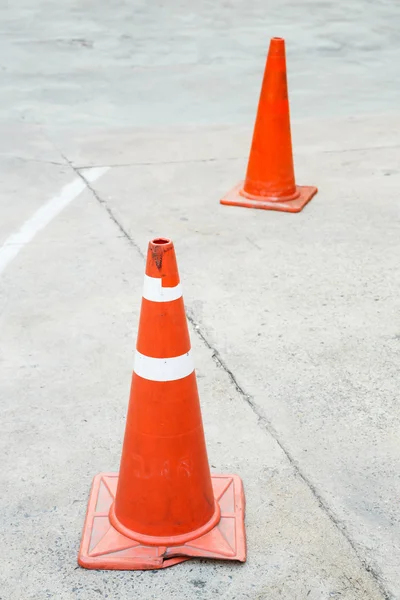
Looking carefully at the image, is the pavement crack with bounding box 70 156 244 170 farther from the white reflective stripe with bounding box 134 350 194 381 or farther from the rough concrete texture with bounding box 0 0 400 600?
the white reflective stripe with bounding box 134 350 194 381

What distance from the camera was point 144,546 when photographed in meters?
2.66

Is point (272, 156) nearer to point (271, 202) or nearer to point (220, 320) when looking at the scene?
point (271, 202)

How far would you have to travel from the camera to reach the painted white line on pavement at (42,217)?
493cm

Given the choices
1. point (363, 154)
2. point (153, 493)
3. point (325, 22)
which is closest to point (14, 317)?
point (153, 493)

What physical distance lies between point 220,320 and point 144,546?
1.64 meters

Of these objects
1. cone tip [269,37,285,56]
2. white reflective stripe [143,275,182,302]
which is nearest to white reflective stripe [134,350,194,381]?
white reflective stripe [143,275,182,302]

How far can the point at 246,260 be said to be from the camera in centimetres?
484

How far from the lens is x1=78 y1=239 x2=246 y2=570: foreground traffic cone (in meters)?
2.57

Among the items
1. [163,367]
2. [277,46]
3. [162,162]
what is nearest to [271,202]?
[277,46]

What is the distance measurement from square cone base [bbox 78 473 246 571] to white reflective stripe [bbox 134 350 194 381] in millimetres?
515

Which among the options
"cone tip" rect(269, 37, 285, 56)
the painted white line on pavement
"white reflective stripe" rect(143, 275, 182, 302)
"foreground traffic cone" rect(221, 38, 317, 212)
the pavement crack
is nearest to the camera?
"white reflective stripe" rect(143, 275, 182, 302)

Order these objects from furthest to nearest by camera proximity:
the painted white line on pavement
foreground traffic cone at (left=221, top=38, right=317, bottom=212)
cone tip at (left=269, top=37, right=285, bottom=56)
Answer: foreground traffic cone at (left=221, top=38, right=317, bottom=212) → cone tip at (left=269, top=37, right=285, bottom=56) → the painted white line on pavement

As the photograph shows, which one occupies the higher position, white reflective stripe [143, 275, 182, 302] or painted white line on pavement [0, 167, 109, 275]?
white reflective stripe [143, 275, 182, 302]

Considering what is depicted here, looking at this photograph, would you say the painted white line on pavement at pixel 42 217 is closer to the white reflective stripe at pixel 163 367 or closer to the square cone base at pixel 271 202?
the square cone base at pixel 271 202
